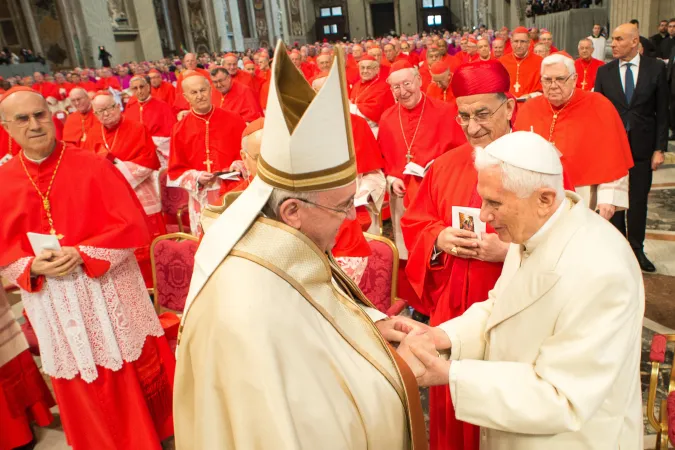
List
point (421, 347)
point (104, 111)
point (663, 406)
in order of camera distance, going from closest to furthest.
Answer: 1. point (421, 347)
2. point (663, 406)
3. point (104, 111)

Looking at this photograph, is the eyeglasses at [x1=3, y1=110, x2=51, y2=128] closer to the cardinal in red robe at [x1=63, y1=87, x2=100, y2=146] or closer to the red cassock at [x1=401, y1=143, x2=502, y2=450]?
the red cassock at [x1=401, y1=143, x2=502, y2=450]

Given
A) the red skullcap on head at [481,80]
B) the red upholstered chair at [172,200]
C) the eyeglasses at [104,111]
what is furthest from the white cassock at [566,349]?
the eyeglasses at [104,111]

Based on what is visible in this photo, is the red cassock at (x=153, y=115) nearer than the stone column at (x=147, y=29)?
Yes

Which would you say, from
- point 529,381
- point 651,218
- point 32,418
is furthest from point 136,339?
point 651,218

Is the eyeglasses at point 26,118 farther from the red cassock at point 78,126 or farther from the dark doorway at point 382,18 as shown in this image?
the dark doorway at point 382,18

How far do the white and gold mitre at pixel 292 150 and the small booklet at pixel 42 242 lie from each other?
1717 millimetres

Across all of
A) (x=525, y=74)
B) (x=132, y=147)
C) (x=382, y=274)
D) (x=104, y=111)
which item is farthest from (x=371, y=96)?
(x=382, y=274)

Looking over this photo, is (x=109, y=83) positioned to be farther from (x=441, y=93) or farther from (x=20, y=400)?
(x=20, y=400)

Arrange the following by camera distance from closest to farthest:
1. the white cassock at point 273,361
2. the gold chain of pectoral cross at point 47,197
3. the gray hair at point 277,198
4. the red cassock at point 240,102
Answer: the white cassock at point 273,361, the gray hair at point 277,198, the gold chain of pectoral cross at point 47,197, the red cassock at point 240,102

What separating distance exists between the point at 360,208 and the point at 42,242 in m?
2.28

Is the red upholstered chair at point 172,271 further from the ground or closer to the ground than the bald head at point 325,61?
closer to the ground

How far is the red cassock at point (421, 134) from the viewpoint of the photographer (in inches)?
180

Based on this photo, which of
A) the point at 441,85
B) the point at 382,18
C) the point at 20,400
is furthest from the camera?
the point at 382,18

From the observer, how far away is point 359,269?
3018 mm
